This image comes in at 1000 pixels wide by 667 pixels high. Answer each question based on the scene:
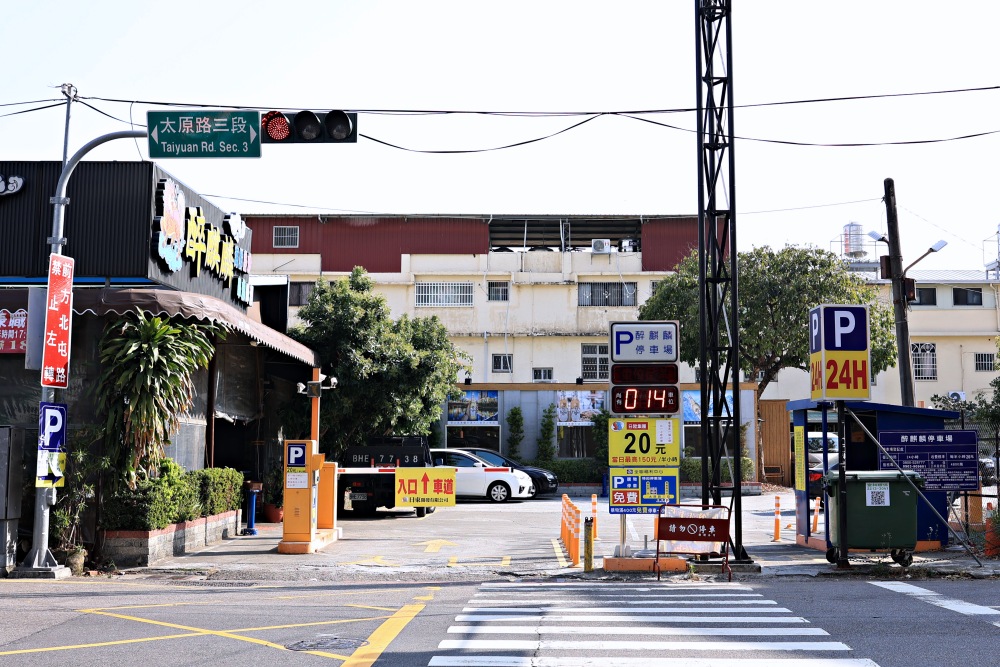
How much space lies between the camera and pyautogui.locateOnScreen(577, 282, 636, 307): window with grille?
47000 millimetres

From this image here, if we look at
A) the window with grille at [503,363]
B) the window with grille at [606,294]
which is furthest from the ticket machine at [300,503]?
the window with grille at [606,294]

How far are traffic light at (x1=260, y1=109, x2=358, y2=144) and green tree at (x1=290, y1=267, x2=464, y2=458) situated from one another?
12397mm

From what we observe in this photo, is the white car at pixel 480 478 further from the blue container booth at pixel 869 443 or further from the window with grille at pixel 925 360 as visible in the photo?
the window with grille at pixel 925 360

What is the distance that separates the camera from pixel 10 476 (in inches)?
554

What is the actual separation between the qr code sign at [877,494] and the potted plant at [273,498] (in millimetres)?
12783

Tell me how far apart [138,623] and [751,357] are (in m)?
31.7

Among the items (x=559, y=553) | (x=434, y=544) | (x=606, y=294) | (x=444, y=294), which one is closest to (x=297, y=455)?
(x=434, y=544)

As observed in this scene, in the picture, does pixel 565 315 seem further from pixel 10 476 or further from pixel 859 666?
pixel 859 666

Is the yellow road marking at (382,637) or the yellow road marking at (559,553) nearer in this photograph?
the yellow road marking at (382,637)

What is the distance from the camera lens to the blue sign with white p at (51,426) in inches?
541

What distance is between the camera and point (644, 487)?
1555 cm

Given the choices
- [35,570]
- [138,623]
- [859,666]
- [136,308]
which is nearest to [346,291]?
[136,308]

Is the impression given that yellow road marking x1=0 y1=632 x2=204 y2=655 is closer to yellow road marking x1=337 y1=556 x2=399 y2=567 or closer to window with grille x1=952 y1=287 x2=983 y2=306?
yellow road marking x1=337 y1=556 x2=399 y2=567

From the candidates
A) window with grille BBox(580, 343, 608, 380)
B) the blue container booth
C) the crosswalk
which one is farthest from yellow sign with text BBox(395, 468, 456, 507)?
window with grille BBox(580, 343, 608, 380)
